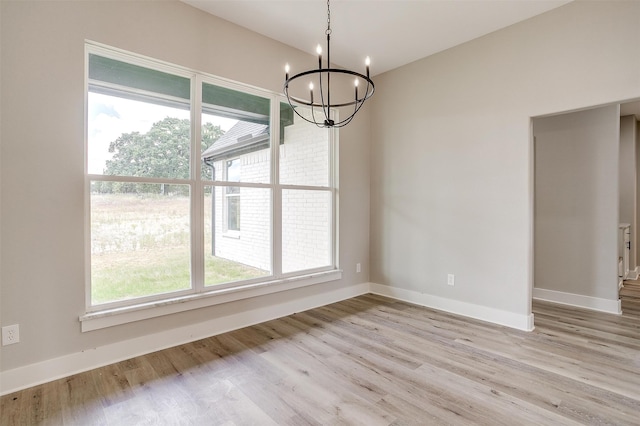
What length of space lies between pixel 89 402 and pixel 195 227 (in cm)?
146

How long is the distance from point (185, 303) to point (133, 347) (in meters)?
0.50

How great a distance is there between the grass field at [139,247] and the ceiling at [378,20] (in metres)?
1.88

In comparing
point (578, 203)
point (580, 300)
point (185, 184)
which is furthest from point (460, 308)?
point (185, 184)

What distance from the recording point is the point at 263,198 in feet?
11.6

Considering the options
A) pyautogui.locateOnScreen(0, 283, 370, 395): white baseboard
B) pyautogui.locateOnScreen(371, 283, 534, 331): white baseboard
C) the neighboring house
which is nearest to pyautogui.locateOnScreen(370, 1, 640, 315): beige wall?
pyautogui.locateOnScreen(371, 283, 534, 331): white baseboard

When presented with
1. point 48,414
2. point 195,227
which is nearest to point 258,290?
point 195,227

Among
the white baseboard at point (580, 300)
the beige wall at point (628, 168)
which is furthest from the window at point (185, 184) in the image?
the beige wall at point (628, 168)

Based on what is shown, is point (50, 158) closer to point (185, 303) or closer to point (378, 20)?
point (185, 303)

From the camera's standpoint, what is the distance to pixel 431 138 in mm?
3906

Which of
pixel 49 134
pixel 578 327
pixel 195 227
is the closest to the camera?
pixel 49 134

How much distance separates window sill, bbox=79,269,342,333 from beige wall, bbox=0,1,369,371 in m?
0.07

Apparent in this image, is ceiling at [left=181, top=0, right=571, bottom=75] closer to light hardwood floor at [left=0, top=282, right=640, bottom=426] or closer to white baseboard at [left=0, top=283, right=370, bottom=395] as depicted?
white baseboard at [left=0, top=283, right=370, bottom=395]

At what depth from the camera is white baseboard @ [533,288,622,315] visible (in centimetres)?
365

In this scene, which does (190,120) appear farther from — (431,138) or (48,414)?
(431,138)
